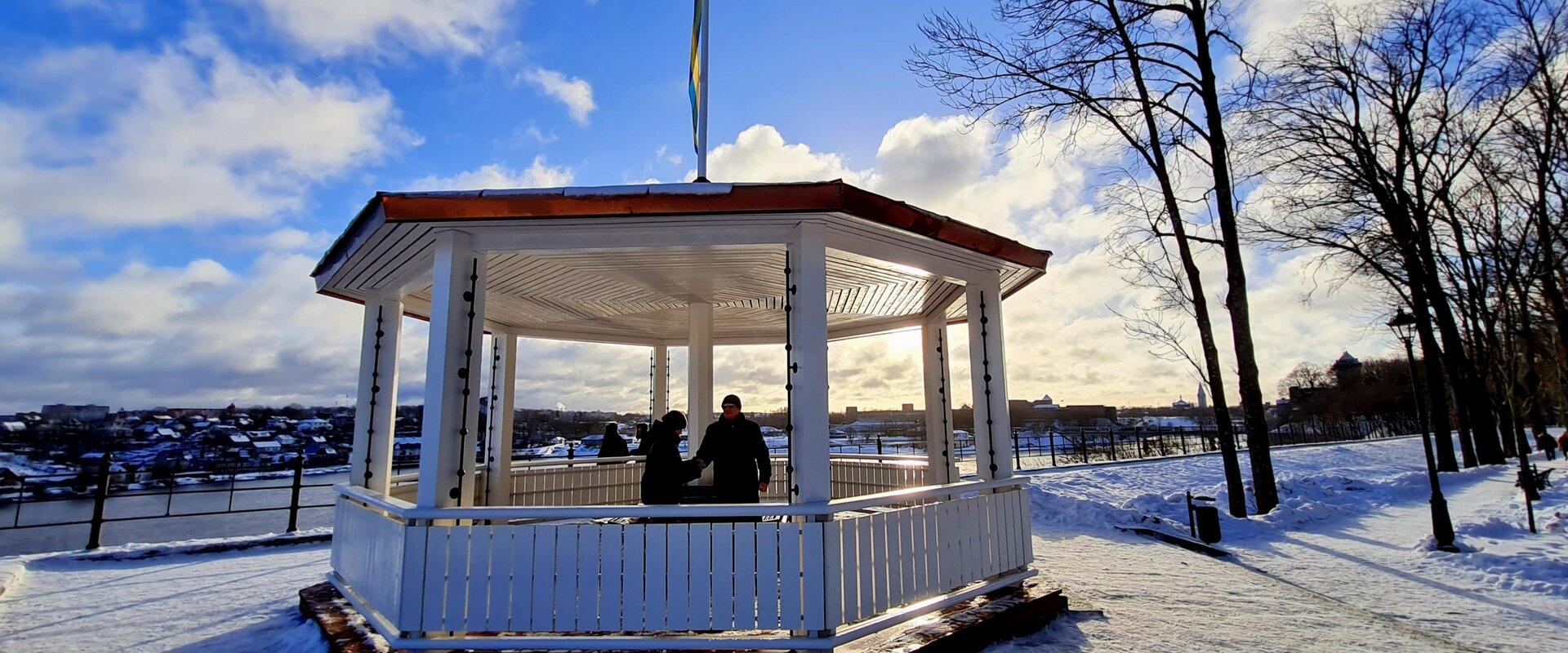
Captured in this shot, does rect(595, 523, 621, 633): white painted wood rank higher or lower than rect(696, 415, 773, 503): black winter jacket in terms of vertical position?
lower

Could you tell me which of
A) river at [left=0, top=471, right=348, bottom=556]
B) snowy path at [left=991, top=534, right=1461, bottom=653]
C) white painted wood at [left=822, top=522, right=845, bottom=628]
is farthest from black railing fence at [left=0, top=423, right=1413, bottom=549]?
white painted wood at [left=822, top=522, right=845, bottom=628]

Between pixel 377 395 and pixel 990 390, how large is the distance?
523 cm

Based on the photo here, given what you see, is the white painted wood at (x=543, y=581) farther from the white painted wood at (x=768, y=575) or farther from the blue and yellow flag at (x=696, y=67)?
the blue and yellow flag at (x=696, y=67)

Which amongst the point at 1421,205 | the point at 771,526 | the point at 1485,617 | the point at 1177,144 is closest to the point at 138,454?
the point at 771,526

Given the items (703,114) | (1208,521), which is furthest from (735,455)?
(1208,521)

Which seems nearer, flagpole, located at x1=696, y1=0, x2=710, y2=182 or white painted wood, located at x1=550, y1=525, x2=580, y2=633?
white painted wood, located at x1=550, y1=525, x2=580, y2=633

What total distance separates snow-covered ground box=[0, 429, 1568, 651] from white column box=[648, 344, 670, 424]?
4.21m

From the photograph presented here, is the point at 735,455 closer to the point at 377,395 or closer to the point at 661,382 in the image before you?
the point at 377,395

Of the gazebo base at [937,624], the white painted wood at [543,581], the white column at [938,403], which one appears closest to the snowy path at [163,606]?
the gazebo base at [937,624]

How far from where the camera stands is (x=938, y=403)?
8.00 m

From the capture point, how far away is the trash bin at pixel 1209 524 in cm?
825

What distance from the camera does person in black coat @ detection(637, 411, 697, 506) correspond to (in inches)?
198

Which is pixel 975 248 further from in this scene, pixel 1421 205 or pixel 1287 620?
pixel 1421 205

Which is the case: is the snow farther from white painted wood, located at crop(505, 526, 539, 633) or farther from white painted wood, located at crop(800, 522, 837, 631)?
white painted wood, located at crop(505, 526, 539, 633)
